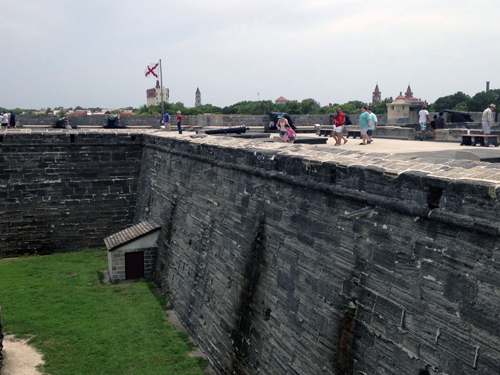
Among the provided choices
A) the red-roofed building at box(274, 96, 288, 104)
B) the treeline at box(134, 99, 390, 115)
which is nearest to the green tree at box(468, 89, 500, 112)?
the treeline at box(134, 99, 390, 115)

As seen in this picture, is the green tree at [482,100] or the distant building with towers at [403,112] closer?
the distant building with towers at [403,112]

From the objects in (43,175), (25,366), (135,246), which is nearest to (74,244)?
(43,175)

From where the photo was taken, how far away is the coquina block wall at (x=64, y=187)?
14328mm

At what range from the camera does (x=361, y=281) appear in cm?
547

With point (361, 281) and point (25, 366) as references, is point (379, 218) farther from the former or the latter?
point (25, 366)

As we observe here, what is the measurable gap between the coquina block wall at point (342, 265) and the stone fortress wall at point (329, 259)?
1 centimetres

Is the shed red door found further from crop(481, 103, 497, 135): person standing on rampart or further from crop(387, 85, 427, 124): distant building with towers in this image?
crop(387, 85, 427, 124): distant building with towers

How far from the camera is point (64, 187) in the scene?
48.5 ft

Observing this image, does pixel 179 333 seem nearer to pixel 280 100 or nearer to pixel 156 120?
pixel 156 120

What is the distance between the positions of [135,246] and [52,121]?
16258mm

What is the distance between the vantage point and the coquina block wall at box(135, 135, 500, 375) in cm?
434

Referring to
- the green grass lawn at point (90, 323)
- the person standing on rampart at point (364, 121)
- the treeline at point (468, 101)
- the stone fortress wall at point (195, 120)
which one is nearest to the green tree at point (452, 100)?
the treeline at point (468, 101)

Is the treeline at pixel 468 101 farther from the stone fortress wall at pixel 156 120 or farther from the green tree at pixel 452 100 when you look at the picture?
the stone fortress wall at pixel 156 120

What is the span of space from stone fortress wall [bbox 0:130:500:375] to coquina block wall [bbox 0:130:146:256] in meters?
3.26
